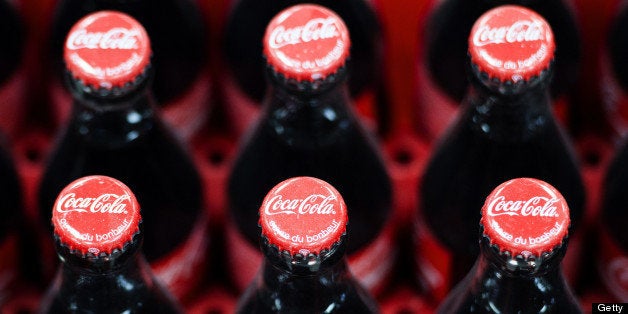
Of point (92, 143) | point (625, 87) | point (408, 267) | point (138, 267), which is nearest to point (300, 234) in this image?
point (138, 267)

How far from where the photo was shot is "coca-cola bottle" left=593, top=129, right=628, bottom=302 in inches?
45.8

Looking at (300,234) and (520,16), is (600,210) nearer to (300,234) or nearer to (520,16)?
(520,16)

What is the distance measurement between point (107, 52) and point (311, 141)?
21 cm

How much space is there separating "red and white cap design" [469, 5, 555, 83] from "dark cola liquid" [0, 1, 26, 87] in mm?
586

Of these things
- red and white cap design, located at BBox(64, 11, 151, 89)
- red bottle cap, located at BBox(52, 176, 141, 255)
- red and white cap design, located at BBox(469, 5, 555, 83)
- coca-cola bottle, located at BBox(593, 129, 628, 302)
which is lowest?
coca-cola bottle, located at BBox(593, 129, 628, 302)

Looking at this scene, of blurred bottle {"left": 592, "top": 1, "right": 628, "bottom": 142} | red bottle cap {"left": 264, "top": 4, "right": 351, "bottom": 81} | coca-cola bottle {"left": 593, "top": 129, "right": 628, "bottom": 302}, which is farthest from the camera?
blurred bottle {"left": 592, "top": 1, "right": 628, "bottom": 142}

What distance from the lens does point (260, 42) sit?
1276mm

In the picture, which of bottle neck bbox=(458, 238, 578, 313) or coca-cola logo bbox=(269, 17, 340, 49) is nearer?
bottle neck bbox=(458, 238, 578, 313)

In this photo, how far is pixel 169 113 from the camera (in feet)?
4.18

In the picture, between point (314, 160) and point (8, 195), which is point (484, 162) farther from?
point (8, 195)

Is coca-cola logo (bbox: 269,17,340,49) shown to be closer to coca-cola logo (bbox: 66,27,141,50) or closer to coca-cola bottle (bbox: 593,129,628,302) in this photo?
coca-cola logo (bbox: 66,27,141,50)

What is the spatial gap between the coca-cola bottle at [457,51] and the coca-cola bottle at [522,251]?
1.09ft

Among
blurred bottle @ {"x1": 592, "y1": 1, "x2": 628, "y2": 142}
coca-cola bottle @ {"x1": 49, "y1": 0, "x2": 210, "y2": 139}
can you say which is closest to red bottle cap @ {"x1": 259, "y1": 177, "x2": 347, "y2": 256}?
coca-cola bottle @ {"x1": 49, "y1": 0, "x2": 210, "y2": 139}

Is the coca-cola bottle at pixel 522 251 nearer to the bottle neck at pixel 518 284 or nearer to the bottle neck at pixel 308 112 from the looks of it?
the bottle neck at pixel 518 284
